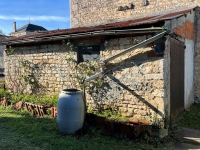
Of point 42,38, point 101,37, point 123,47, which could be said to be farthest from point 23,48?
point 123,47

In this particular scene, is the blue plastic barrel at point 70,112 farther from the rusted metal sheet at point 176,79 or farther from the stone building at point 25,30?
the stone building at point 25,30

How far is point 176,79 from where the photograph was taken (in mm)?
5922

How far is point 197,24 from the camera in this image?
26.1 feet

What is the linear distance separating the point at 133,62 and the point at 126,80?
56cm

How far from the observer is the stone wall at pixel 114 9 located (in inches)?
361

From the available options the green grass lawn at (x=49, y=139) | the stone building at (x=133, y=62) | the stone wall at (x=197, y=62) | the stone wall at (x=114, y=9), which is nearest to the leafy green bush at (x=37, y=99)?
the stone building at (x=133, y=62)

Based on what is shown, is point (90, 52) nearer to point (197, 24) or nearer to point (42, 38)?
point (42, 38)

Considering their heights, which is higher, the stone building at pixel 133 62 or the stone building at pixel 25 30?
the stone building at pixel 25 30

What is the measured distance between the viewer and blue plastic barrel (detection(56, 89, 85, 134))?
16.2 feet

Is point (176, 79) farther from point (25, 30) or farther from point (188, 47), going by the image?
point (25, 30)

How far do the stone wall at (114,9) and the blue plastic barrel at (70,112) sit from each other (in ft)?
21.0

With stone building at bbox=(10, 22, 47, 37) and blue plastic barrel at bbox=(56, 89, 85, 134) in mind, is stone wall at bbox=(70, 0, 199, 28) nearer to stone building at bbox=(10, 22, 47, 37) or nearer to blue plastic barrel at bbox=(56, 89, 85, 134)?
blue plastic barrel at bbox=(56, 89, 85, 134)

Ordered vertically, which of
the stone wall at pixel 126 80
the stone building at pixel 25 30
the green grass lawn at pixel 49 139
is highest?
the stone building at pixel 25 30

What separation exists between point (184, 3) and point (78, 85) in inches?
228
